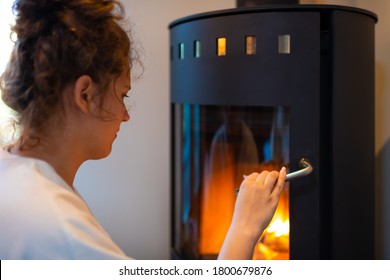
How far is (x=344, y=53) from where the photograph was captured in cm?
115

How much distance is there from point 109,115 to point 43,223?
246 millimetres

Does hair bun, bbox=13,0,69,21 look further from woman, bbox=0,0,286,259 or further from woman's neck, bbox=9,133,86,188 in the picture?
woman's neck, bbox=9,133,86,188

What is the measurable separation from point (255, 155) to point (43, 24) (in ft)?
2.41

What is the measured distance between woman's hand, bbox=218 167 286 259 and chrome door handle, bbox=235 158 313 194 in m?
0.10

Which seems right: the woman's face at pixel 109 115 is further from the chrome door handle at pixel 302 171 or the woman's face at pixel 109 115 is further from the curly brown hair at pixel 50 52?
the chrome door handle at pixel 302 171

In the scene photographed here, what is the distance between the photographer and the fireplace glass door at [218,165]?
1.29 m

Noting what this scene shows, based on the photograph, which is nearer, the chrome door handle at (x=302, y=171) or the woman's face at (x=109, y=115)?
the woman's face at (x=109, y=115)

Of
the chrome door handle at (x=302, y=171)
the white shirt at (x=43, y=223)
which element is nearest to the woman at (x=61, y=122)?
the white shirt at (x=43, y=223)

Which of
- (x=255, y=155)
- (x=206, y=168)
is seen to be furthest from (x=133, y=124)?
(x=255, y=155)

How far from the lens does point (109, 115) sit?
2.78 feet

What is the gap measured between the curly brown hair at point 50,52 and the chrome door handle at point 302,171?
1.57 feet

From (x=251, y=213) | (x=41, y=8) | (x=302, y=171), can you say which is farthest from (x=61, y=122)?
(x=302, y=171)

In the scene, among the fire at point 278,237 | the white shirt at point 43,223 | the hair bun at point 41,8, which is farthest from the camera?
the fire at point 278,237
